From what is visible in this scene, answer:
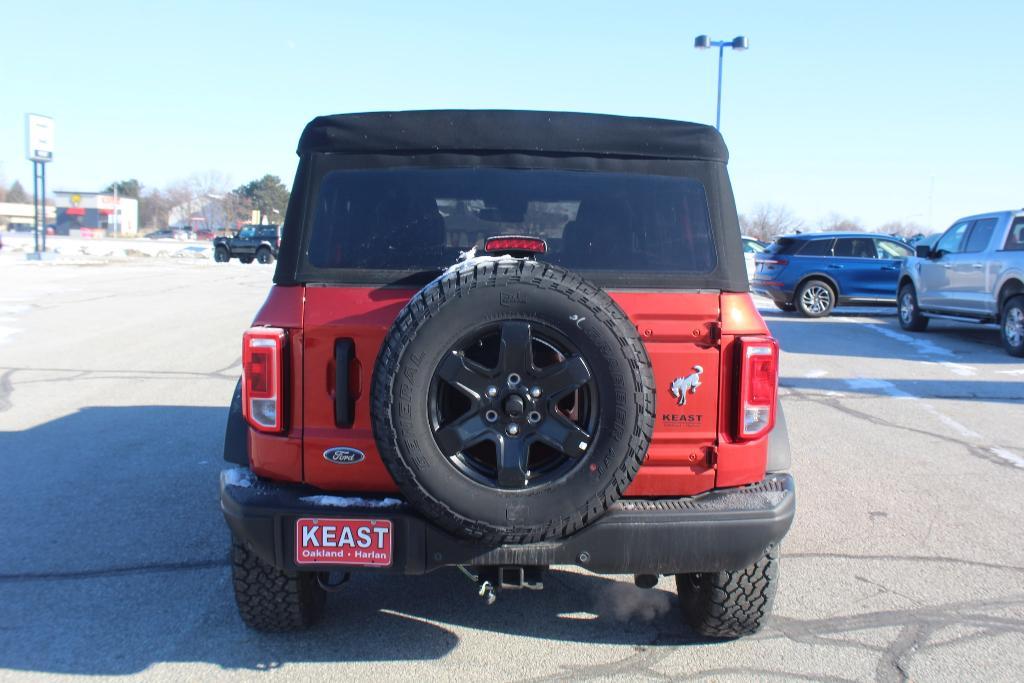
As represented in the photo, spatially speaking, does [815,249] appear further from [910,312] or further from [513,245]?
[513,245]

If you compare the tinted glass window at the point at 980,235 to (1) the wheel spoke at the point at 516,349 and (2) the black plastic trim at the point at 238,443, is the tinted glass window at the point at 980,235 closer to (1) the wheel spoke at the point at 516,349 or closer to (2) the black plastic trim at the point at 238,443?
(1) the wheel spoke at the point at 516,349

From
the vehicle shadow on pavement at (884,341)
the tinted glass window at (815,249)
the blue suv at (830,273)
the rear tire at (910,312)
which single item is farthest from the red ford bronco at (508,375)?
the tinted glass window at (815,249)

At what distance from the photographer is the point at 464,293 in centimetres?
298

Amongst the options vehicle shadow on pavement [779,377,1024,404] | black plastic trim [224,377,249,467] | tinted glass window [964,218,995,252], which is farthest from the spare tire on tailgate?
tinted glass window [964,218,995,252]

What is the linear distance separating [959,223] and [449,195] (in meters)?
13.0

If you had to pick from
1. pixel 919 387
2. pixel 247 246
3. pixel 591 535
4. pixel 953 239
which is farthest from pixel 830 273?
pixel 247 246

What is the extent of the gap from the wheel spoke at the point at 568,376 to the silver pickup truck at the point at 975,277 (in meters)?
11.6

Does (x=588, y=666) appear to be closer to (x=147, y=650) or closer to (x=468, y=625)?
(x=468, y=625)

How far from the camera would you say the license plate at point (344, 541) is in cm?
318

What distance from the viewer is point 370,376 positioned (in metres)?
3.26

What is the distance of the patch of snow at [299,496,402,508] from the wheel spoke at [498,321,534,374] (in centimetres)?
65

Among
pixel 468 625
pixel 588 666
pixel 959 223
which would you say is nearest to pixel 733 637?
pixel 588 666

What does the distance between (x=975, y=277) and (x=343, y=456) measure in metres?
12.7

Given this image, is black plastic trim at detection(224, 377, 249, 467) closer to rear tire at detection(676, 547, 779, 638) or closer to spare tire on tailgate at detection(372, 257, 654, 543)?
spare tire on tailgate at detection(372, 257, 654, 543)
